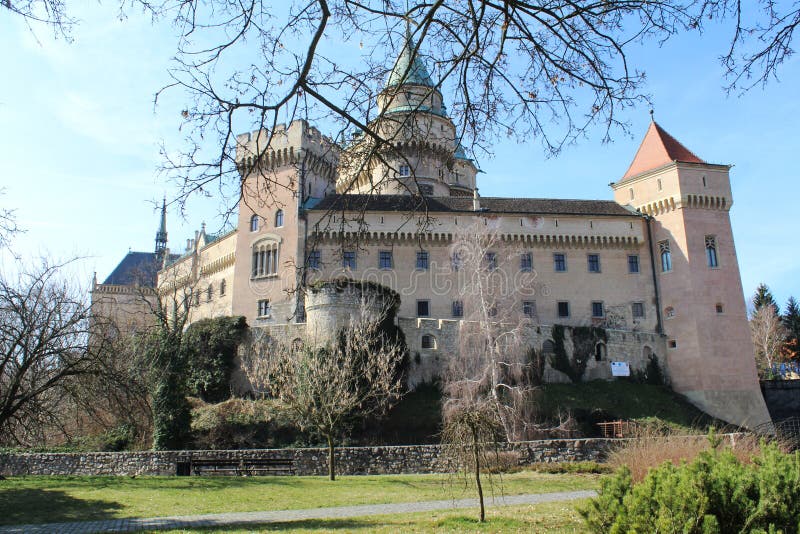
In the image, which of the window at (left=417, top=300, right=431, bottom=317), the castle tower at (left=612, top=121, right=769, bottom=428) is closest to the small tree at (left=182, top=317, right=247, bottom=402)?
the window at (left=417, top=300, right=431, bottom=317)

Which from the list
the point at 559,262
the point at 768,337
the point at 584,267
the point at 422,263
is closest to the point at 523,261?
the point at 559,262

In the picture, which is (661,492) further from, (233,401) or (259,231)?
(259,231)

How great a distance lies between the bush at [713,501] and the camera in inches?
240

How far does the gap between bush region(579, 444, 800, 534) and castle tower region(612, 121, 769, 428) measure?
3288 centimetres

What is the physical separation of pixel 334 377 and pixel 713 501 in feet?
59.2

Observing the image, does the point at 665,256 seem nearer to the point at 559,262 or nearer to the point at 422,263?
the point at 559,262

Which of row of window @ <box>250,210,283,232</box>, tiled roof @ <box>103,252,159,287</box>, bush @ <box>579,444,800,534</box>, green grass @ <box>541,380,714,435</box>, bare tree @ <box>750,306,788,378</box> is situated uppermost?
tiled roof @ <box>103,252,159,287</box>

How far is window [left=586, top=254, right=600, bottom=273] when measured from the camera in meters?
40.5

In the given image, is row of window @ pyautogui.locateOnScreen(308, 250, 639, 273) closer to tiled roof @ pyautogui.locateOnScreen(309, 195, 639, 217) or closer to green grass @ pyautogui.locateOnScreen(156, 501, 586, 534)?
tiled roof @ pyautogui.locateOnScreen(309, 195, 639, 217)

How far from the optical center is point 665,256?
132 feet

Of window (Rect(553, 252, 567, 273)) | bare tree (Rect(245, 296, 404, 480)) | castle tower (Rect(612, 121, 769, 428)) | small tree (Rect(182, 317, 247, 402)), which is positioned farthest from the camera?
window (Rect(553, 252, 567, 273))

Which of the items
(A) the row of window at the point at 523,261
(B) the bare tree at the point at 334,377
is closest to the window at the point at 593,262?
(A) the row of window at the point at 523,261

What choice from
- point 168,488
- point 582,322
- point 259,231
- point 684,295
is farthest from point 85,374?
point 684,295

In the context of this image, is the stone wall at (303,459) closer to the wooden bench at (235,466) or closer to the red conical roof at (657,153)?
the wooden bench at (235,466)
